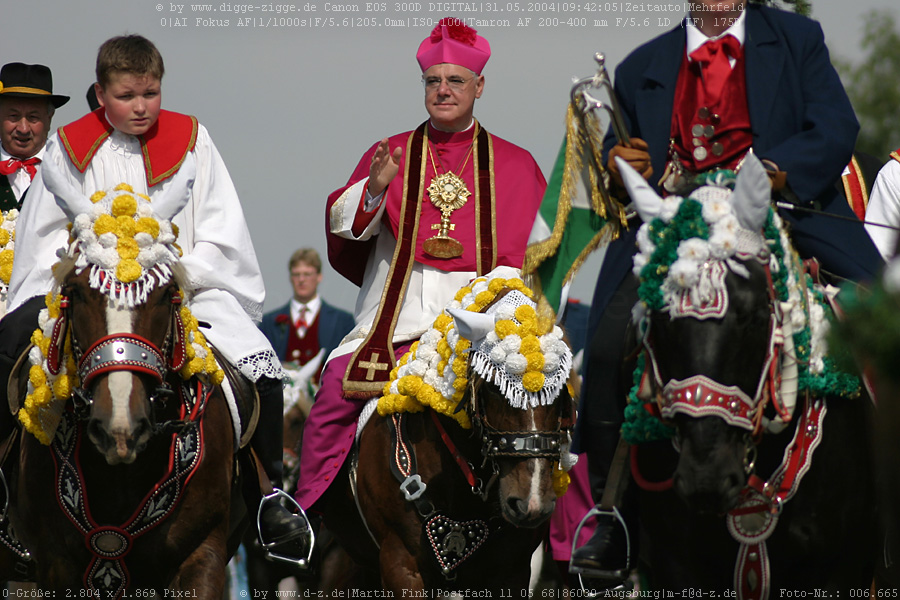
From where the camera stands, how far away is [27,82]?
11.3 metres

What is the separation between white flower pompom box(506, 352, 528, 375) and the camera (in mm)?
7855

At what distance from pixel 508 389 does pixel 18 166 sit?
187 inches

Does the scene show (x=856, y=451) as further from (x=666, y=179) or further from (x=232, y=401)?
(x=232, y=401)

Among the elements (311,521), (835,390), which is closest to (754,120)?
(835,390)

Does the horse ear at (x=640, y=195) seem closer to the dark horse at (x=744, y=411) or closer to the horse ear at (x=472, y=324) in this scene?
the dark horse at (x=744, y=411)

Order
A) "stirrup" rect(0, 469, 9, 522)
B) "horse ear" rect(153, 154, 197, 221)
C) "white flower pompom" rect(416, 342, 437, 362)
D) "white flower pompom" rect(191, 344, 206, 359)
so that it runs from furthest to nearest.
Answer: "white flower pompom" rect(416, 342, 437, 362) → "stirrup" rect(0, 469, 9, 522) → "white flower pompom" rect(191, 344, 206, 359) → "horse ear" rect(153, 154, 197, 221)

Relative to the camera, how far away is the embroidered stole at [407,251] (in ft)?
29.7

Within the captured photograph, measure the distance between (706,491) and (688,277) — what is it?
82 cm

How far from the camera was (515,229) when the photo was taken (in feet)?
31.4

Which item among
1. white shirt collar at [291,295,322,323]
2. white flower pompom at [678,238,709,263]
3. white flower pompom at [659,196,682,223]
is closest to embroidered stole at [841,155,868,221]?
white flower pompom at [659,196,682,223]

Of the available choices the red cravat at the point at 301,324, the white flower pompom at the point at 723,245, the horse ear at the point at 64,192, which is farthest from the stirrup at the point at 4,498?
the red cravat at the point at 301,324

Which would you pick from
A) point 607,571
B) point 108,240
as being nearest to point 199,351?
point 108,240

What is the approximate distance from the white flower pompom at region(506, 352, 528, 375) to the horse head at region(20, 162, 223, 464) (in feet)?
5.27

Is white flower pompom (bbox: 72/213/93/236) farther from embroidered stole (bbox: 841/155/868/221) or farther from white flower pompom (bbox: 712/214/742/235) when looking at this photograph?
embroidered stole (bbox: 841/155/868/221)
